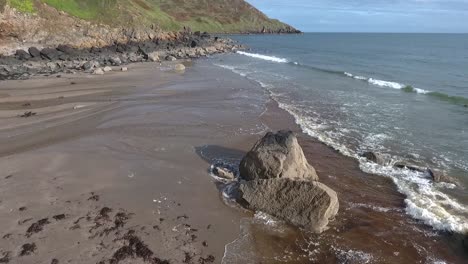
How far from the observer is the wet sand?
26.5 feet

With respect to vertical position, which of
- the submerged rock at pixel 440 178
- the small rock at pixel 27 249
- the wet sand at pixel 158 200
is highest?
the small rock at pixel 27 249

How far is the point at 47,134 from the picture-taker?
49.0ft

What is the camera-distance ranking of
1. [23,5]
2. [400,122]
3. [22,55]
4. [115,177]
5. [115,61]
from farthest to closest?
[23,5] → [115,61] → [22,55] → [400,122] → [115,177]

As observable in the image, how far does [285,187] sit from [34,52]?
106 ft

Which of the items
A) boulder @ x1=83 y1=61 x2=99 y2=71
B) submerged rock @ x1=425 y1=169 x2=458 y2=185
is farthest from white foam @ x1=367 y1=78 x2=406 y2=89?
boulder @ x1=83 y1=61 x2=99 y2=71

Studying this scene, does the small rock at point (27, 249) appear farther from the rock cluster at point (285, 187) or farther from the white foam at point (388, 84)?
the white foam at point (388, 84)

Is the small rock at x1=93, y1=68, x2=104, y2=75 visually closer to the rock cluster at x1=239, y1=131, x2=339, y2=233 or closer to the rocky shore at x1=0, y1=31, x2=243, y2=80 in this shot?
the rocky shore at x1=0, y1=31, x2=243, y2=80

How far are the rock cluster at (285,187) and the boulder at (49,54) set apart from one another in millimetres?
29800

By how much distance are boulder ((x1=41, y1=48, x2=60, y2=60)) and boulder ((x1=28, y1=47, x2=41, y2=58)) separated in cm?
36

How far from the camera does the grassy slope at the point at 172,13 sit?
156 ft

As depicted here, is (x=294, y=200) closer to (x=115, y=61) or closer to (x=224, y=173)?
(x=224, y=173)

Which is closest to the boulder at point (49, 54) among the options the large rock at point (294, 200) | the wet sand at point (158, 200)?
the wet sand at point (158, 200)

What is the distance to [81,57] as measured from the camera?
124ft

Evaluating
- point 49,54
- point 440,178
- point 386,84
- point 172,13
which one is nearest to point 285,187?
point 440,178
